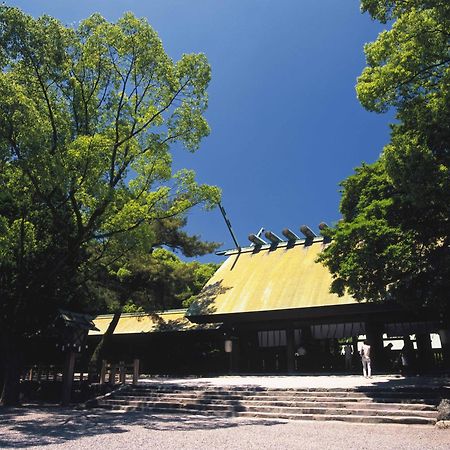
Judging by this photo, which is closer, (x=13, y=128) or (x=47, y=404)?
(x=13, y=128)

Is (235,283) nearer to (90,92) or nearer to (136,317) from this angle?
(136,317)

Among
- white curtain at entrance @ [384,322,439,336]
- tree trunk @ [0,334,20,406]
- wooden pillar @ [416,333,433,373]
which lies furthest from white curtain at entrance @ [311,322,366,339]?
tree trunk @ [0,334,20,406]

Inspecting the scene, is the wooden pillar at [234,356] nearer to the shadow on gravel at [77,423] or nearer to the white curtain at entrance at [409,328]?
the white curtain at entrance at [409,328]

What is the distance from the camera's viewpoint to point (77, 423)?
1040 cm

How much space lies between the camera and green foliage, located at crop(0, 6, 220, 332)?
11477mm

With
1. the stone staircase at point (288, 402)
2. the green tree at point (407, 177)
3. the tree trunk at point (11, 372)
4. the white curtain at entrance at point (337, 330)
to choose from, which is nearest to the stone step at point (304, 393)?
the stone staircase at point (288, 402)

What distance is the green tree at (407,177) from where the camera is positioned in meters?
9.75

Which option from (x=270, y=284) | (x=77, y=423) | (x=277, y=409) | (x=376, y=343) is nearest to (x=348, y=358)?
(x=376, y=343)

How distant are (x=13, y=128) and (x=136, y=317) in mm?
14758

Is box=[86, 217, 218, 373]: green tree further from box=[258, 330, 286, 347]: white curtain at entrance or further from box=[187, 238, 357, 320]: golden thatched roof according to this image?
box=[258, 330, 286, 347]: white curtain at entrance

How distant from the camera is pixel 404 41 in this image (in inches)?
399

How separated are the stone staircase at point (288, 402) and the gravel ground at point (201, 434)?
56 cm

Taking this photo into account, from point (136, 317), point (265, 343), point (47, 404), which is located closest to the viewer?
point (47, 404)

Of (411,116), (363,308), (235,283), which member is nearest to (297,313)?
(363,308)
